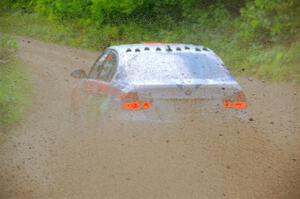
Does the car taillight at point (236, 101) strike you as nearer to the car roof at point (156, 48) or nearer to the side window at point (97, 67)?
the car roof at point (156, 48)

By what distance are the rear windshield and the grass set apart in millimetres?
2006

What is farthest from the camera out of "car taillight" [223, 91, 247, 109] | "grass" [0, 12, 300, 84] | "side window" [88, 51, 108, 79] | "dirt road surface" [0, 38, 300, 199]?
"grass" [0, 12, 300, 84]

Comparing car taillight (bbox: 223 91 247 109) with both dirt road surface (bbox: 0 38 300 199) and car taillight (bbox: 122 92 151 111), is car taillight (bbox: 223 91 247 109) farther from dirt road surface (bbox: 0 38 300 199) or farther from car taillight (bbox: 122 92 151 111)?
car taillight (bbox: 122 92 151 111)

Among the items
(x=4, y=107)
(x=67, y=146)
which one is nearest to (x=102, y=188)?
(x=67, y=146)

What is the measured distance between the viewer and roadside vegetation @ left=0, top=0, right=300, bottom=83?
8859mm

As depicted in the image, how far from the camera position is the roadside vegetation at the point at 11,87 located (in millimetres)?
7539

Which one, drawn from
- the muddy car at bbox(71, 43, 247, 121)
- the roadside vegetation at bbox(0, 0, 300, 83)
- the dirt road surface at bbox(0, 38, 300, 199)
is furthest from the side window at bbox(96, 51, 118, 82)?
the roadside vegetation at bbox(0, 0, 300, 83)

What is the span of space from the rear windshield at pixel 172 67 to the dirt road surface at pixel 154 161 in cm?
45

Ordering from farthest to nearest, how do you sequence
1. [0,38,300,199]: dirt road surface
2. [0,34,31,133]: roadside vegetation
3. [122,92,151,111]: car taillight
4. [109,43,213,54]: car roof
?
1. [0,34,31,133]: roadside vegetation
2. [109,43,213,54]: car roof
3. [0,38,300,199]: dirt road surface
4. [122,92,151,111]: car taillight

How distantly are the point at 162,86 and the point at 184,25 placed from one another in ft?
21.2

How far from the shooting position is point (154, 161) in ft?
19.7

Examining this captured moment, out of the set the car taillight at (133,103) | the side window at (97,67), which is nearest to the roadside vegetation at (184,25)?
the side window at (97,67)

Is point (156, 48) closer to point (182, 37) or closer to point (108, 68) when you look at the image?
point (108, 68)

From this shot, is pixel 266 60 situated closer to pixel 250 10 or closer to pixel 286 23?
pixel 286 23
